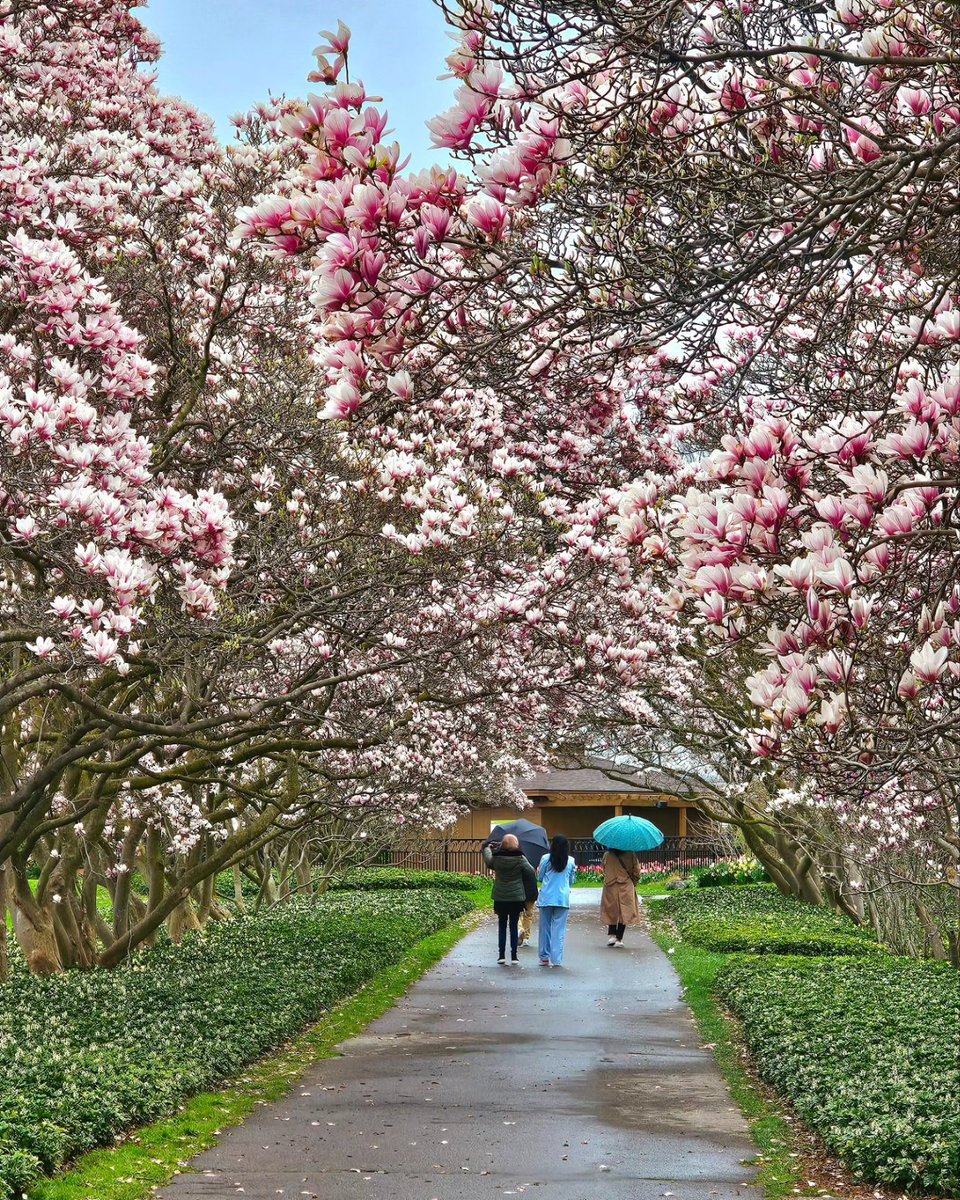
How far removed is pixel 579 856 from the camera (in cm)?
4984

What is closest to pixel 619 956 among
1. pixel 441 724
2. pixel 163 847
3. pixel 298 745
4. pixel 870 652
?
pixel 441 724

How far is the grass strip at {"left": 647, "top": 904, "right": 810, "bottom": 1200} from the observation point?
25.4 feet

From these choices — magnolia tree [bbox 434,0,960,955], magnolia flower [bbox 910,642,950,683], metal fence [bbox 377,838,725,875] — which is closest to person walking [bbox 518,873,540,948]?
magnolia tree [bbox 434,0,960,955]

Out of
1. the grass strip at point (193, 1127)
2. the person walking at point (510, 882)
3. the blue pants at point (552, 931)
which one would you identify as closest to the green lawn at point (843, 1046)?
the blue pants at point (552, 931)

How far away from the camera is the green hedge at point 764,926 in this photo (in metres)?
18.2

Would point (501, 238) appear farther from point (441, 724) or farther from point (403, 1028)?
point (441, 724)

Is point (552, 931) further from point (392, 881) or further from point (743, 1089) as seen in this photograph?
point (392, 881)

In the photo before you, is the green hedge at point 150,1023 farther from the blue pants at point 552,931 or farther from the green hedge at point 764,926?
the green hedge at point 764,926

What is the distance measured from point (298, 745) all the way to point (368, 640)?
1.07m

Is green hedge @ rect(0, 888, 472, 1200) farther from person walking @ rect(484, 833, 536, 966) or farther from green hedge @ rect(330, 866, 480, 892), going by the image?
green hedge @ rect(330, 866, 480, 892)

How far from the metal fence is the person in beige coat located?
21579mm

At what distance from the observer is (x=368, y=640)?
38.2 ft

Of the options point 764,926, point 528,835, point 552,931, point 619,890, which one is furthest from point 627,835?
point 552,931

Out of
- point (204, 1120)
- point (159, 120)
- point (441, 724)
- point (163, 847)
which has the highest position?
point (159, 120)
